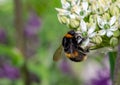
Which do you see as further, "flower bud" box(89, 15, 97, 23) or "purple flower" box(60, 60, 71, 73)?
"purple flower" box(60, 60, 71, 73)

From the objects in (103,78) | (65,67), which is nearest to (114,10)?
(103,78)

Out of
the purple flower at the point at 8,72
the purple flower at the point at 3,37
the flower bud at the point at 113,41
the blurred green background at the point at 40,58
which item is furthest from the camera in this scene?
the purple flower at the point at 3,37

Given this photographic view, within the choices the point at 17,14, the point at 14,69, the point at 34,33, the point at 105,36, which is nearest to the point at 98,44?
the point at 105,36

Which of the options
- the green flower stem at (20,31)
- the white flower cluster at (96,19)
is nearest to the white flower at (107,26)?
the white flower cluster at (96,19)

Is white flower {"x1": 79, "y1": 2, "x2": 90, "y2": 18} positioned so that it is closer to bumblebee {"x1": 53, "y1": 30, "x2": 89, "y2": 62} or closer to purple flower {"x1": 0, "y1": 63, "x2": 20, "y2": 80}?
bumblebee {"x1": 53, "y1": 30, "x2": 89, "y2": 62}

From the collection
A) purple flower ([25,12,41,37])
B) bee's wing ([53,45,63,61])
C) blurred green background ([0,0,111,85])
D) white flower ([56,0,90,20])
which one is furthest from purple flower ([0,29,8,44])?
white flower ([56,0,90,20])

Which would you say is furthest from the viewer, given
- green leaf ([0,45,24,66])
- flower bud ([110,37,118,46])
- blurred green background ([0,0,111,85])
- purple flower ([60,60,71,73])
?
purple flower ([60,60,71,73])

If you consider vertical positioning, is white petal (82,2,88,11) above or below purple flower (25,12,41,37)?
above

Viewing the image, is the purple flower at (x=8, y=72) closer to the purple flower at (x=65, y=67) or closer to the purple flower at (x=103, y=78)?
the purple flower at (x=65, y=67)
